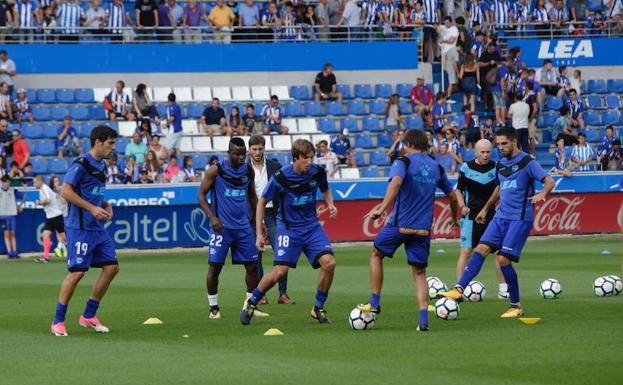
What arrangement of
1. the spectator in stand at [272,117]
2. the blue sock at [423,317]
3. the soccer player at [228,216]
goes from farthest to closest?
the spectator in stand at [272,117] < the soccer player at [228,216] < the blue sock at [423,317]

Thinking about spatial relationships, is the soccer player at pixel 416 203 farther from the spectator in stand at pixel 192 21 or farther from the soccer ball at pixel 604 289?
the spectator in stand at pixel 192 21

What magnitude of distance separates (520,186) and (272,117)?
20.6 metres

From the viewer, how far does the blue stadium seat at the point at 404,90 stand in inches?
1484

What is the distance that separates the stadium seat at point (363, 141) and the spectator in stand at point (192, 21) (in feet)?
18.0

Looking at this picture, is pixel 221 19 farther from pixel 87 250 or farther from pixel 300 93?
pixel 87 250

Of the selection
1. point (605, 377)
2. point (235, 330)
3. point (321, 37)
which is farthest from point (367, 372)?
point (321, 37)

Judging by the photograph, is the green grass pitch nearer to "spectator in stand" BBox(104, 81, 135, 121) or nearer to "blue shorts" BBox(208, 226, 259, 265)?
"blue shorts" BBox(208, 226, 259, 265)

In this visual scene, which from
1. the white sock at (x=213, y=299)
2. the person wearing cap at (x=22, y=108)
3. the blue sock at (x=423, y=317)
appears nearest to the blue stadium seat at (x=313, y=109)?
the person wearing cap at (x=22, y=108)

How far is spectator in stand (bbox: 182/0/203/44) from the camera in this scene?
119 feet

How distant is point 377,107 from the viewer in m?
37.1

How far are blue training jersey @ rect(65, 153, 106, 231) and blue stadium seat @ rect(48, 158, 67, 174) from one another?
18857mm

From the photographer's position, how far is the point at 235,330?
1317 cm

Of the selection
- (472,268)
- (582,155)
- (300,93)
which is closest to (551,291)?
(472,268)

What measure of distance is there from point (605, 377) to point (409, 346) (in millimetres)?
2352
